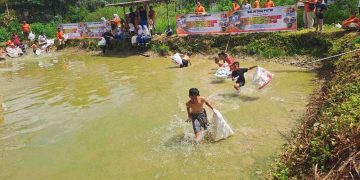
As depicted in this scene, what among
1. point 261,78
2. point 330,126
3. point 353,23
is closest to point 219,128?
point 330,126

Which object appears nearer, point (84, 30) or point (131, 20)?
point (131, 20)

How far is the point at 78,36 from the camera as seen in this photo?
25.9 meters

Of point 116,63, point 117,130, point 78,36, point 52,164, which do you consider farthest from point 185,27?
point 52,164

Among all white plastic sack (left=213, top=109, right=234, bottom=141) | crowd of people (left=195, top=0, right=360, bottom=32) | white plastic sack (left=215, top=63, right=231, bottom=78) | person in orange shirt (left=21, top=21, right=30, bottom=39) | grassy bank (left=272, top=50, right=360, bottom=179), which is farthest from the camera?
person in orange shirt (left=21, top=21, right=30, bottom=39)

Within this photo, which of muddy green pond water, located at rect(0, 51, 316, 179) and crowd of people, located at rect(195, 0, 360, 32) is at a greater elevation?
crowd of people, located at rect(195, 0, 360, 32)

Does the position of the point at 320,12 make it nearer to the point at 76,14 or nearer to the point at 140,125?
the point at 140,125

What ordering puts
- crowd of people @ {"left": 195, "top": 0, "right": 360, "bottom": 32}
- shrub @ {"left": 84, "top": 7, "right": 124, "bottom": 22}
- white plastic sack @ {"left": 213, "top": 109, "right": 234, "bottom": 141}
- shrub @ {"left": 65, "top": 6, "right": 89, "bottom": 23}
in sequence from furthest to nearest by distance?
shrub @ {"left": 65, "top": 6, "right": 89, "bottom": 23} → shrub @ {"left": 84, "top": 7, "right": 124, "bottom": 22} → crowd of people @ {"left": 195, "top": 0, "right": 360, "bottom": 32} → white plastic sack @ {"left": 213, "top": 109, "right": 234, "bottom": 141}

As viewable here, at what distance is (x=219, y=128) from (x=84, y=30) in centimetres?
1972

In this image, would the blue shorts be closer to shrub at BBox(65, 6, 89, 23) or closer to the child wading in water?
the child wading in water

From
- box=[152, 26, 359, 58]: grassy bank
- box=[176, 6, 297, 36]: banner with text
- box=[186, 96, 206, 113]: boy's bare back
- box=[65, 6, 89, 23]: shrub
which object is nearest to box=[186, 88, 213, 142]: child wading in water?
box=[186, 96, 206, 113]: boy's bare back

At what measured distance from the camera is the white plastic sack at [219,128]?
297 inches

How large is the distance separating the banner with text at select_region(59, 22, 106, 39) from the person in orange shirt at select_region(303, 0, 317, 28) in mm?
12869

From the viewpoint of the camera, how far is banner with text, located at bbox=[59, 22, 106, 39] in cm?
2421

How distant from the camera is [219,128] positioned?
7.55m
